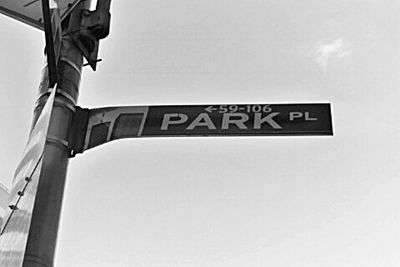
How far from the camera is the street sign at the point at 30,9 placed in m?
3.67

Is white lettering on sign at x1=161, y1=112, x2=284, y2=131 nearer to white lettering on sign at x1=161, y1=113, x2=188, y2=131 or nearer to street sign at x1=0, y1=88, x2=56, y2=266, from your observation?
white lettering on sign at x1=161, y1=113, x2=188, y2=131

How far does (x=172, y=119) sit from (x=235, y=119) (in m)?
0.35

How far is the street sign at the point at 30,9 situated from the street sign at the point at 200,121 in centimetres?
73

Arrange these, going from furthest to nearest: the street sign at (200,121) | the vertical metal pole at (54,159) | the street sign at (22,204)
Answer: the street sign at (200,121) < the vertical metal pole at (54,159) < the street sign at (22,204)

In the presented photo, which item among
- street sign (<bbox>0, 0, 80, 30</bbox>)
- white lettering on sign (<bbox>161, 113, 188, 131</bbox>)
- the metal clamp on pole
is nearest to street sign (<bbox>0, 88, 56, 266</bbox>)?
white lettering on sign (<bbox>161, 113, 188, 131</bbox>)

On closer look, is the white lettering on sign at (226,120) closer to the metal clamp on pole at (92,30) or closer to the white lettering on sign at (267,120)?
the white lettering on sign at (267,120)

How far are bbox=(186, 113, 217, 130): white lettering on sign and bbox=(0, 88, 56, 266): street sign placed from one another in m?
0.87

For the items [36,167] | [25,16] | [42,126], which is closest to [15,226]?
[36,167]

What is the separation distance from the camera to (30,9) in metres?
3.71

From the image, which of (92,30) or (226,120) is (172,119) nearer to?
(226,120)

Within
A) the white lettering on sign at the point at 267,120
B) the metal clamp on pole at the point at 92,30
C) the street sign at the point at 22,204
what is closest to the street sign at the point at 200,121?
the white lettering on sign at the point at 267,120

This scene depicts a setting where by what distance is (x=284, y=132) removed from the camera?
3.15 meters

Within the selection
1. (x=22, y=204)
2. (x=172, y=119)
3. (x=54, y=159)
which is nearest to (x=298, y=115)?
(x=172, y=119)

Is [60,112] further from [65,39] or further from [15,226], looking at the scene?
[15,226]
